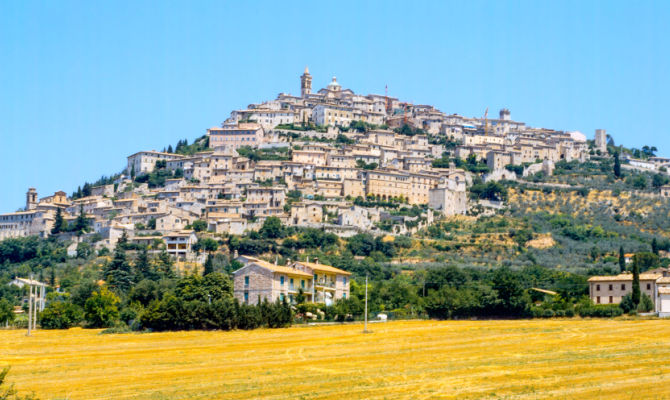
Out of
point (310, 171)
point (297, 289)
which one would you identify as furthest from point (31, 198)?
point (297, 289)

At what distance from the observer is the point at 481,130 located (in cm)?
13875

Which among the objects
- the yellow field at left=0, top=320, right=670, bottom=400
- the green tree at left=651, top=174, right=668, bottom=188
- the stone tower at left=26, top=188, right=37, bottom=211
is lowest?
the yellow field at left=0, top=320, right=670, bottom=400

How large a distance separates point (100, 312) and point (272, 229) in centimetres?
4010

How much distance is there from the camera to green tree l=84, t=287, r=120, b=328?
175 feet

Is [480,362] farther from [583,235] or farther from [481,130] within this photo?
[481,130]

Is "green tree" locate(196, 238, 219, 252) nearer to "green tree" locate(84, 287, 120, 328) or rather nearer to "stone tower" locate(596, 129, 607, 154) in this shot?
"green tree" locate(84, 287, 120, 328)

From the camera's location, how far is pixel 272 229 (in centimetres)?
9269

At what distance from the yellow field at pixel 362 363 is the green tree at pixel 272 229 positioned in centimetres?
4593

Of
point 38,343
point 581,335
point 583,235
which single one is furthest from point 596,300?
point 583,235

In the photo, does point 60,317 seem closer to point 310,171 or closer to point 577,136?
point 310,171

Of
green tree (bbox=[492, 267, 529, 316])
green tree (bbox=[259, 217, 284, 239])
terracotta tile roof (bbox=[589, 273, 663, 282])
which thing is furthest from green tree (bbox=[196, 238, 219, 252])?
green tree (bbox=[492, 267, 529, 316])

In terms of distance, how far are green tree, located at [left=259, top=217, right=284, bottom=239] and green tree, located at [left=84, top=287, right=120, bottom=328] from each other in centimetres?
3844

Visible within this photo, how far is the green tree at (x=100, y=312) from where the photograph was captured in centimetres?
5338

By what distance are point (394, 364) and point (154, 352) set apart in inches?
426
